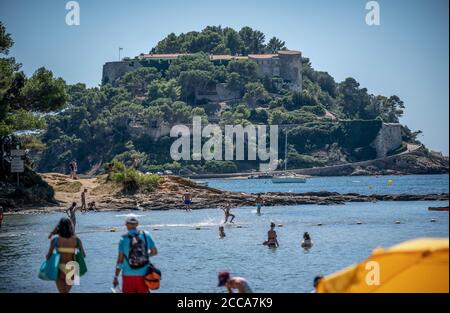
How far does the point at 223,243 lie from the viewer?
3684 cm

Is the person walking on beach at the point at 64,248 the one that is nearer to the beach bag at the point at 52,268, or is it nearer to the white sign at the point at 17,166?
the beach bag at the point at 52,268

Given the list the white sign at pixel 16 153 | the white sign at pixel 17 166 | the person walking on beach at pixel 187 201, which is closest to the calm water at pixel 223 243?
the person walking on beach at pixel 187 201

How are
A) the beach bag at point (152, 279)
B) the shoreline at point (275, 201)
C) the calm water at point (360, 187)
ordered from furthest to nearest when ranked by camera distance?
the calm water at point (360, 187), the shoreline at point (275, 201), the beach bag at point (152, 279)

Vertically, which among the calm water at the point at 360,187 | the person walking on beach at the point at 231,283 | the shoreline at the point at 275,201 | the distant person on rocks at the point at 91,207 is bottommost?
the calm water at the point at 360,187

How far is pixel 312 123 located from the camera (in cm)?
19375

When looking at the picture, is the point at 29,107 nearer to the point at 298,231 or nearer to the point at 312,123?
the point at 298,231

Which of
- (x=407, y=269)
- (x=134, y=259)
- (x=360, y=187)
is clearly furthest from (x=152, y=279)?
(x=360, y=187)

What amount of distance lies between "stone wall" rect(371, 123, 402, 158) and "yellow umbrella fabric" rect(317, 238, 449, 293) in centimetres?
18029

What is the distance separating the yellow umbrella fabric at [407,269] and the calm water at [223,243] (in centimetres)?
994

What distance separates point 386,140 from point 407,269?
183556 millimetres

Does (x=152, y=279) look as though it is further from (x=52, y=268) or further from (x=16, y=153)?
(x=16, y=153)

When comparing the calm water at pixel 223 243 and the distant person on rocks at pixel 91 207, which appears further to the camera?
the distant person on rocks at pixel 91 207

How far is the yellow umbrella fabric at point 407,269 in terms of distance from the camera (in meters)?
11.5
